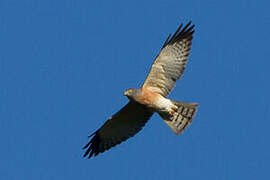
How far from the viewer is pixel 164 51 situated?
33.3 feet

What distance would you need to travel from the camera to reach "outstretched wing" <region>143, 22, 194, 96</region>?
32.6ft

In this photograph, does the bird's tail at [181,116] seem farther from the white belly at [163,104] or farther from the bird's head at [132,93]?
the bird's head at [132,93]

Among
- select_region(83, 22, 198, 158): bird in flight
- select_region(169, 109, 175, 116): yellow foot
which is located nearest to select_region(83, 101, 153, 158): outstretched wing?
select_region(83, 22, 198, 158): bird in flight

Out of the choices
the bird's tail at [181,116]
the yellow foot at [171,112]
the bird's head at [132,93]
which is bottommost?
the bird's tail at [181,116]

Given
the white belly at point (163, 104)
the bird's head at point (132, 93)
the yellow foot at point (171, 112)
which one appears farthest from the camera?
the yellow foot at point (171, 112)

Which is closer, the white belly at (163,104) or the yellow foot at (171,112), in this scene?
the white belly at (163,104)

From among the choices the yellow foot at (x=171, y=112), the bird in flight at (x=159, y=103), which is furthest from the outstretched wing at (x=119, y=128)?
the yellow foot at (x=171, y=112)

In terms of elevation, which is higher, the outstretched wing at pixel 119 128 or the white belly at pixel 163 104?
the outstretched wing at pixel 119 128

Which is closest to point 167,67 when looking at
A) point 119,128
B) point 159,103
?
point 159,103

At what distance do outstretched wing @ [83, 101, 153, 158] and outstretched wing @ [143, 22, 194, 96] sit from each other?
0.53 m

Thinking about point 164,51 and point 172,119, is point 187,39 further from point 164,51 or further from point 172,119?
point 172,119

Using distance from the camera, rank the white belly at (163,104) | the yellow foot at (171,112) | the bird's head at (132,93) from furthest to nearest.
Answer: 1. the yellow foot at (171,112)
2. the white belly at (163,104)
3. the bird's head at (132,93)

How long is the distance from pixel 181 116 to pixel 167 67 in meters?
1.03

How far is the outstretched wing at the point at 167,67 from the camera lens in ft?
32.6
